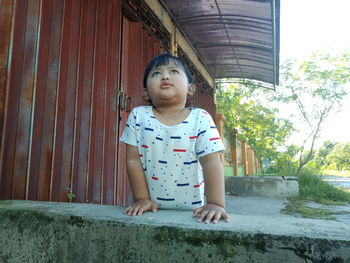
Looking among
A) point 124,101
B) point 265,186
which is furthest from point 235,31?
point 265,186

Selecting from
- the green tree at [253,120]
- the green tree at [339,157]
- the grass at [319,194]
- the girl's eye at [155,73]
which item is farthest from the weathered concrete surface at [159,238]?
the green tree at [339,157]

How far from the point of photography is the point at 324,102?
9.18m

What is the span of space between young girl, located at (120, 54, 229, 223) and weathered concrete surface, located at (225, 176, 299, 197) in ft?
18.2

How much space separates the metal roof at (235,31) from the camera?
14.6 feet

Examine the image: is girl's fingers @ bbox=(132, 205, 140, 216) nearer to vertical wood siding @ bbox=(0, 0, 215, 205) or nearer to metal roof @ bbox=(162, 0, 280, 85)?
vertical wood siding @ bbox=(0, 0, 215, 205)

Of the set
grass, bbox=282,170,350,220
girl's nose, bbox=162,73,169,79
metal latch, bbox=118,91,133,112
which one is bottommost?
grass, bbox=282,170,350,220

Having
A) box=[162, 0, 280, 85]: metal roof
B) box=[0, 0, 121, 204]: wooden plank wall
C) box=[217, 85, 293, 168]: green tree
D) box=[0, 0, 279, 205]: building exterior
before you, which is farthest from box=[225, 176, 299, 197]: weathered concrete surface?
box=[0, 0, 121, 204]: wooden plank wall

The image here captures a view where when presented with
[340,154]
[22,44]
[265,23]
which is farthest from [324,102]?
[340,154]

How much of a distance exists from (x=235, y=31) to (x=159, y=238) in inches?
197

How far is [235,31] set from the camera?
5.25 m

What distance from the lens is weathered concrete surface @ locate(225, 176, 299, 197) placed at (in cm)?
655

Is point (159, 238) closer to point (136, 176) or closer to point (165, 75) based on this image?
point (136, 176)

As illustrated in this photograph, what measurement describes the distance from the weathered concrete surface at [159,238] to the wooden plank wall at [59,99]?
28.2 inches

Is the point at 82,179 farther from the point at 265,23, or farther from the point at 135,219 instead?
the point at 265,23
